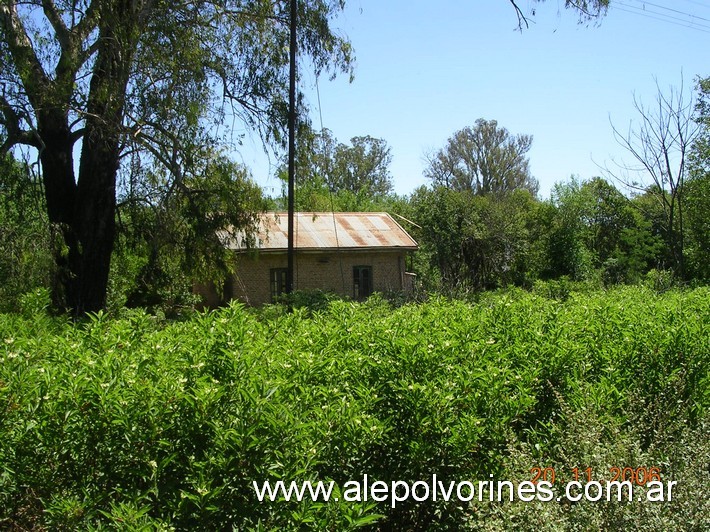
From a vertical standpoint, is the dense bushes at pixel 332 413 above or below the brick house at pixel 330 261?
below

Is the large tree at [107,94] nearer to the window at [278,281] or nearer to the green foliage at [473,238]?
the window at [278,281]

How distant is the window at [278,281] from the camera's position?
2645 cm

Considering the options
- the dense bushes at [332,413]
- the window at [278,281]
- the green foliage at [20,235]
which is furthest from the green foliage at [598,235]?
the dense bushes at [332,413]

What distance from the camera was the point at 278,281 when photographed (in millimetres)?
26672

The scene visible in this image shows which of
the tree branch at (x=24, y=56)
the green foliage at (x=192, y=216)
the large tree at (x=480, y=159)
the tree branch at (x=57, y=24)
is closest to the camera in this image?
the tree branch at (x=24, y=56)

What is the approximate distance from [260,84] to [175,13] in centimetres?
233

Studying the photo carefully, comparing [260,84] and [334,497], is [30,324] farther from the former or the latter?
[260,84]

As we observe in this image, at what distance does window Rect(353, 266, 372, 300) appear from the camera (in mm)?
27875

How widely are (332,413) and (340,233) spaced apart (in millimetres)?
25019

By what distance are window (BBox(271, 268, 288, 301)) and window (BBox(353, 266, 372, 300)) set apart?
9.72 feet

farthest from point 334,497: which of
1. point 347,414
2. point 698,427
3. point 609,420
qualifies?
point 698,427

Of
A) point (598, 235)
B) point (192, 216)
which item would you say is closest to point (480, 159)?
point (598, 235)
